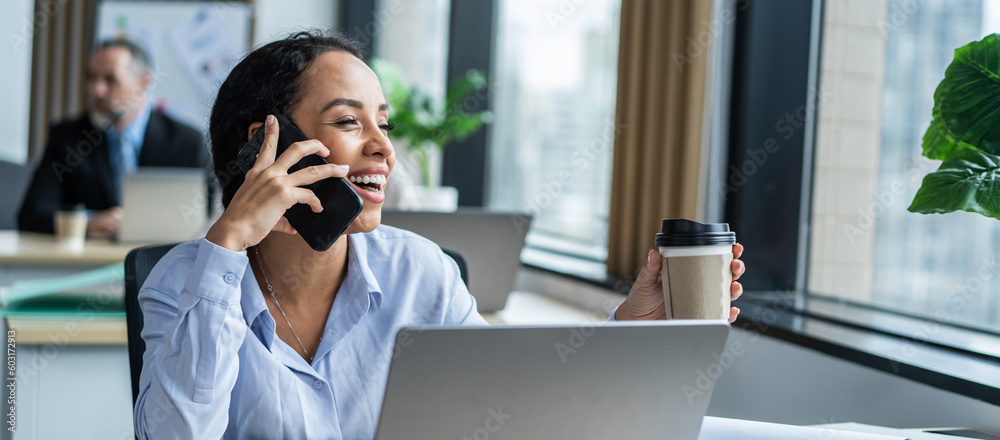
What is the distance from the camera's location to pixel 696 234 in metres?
1.02

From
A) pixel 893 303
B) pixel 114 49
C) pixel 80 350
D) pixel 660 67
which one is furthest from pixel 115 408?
pixel 114 49

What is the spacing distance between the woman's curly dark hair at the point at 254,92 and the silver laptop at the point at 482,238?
596 millimetres

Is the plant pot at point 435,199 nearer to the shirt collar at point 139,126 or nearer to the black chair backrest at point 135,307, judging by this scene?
the shirt collar at point 139,126

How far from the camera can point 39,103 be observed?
4809 mm

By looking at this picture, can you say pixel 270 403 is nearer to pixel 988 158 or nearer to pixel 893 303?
pixel 988 158

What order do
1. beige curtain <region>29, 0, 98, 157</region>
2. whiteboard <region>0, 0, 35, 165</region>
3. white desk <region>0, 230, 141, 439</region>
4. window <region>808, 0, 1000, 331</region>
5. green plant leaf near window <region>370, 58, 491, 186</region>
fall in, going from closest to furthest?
window <region>808, 0, 1000, 331</region> < white desk <region>0, 230, 141, 439</region> < green plant leaf near window <region>370, 58, 491, 186</region> < whiteboard <region>0, 0, 35, 165</region> < beige curtain <region>29, 0, 98, 157</region>

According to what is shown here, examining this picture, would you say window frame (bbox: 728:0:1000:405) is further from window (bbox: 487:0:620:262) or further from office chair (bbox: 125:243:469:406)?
office chair (bbox: 125:243:469:406)

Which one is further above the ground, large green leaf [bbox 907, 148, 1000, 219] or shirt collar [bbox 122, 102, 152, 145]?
shirt collar [bbox 122, 102, 152, 145]

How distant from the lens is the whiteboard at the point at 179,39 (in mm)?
4910

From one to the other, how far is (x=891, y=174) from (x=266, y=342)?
1556mm

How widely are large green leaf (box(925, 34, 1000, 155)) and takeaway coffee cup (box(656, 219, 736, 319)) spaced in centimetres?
42

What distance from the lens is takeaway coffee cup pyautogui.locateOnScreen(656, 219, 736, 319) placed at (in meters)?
1.02

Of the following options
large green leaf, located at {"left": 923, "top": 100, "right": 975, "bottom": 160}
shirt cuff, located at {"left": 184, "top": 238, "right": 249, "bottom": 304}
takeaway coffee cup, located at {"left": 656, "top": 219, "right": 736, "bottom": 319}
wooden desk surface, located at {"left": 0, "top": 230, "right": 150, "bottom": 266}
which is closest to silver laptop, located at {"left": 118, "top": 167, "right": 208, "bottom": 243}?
wooden desk surface, located at {"left": 0, "top": 230, "right": 150, "bottom": 266}

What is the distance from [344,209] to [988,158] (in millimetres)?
922
